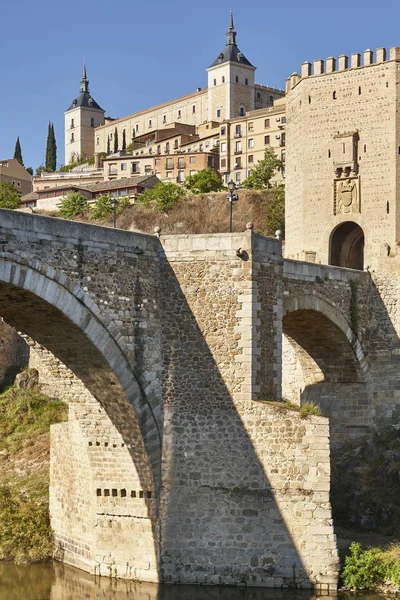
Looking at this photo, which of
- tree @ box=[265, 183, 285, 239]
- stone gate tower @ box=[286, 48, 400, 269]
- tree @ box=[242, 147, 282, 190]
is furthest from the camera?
tree @ box=[242, 147, 282, 190]

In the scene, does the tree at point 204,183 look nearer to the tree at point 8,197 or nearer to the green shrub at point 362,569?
the tree at point 8,197

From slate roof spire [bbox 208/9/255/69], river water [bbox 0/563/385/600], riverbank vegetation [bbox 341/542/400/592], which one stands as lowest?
river water [bbox 0/563/385/600]

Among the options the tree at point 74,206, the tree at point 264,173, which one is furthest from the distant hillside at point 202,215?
the tree at point 74,206

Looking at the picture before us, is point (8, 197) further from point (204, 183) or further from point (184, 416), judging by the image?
point (184, 416)

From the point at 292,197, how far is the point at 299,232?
1374 mm

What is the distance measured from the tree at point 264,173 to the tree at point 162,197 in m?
4.43

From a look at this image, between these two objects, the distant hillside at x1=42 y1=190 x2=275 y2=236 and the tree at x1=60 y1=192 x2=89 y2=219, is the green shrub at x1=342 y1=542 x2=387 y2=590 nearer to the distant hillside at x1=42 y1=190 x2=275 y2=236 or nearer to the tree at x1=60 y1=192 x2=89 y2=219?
the distant hillside at x1=42 y1=190 x2=275 y2=236

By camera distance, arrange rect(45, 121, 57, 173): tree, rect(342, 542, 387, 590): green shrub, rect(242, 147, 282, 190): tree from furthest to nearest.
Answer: rect(45, 121, 57, 173): tree < rect(242, 147, 282, 190): tree < rect(342, 542, 387, 590): green shrub

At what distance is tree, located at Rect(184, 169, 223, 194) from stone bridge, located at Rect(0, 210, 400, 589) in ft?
140

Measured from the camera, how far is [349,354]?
2736cm

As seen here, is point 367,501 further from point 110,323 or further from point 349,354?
point 110,323

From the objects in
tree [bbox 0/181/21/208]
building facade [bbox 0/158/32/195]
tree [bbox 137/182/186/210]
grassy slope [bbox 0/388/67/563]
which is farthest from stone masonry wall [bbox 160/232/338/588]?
building facade [bbox 0/158/32/195]

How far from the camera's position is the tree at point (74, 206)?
65.0 meters

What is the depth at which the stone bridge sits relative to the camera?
1900cm
